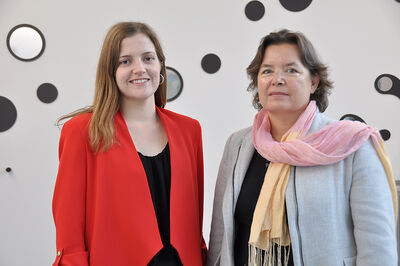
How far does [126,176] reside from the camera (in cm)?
152

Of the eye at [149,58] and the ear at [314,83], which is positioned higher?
the eye at [149,58]

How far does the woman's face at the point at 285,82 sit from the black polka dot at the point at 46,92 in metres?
2.00

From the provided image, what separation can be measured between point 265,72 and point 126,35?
58 centimetres

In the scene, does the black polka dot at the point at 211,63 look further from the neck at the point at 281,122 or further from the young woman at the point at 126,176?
the neck at the point at 281,122

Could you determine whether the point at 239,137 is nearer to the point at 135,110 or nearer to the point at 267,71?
the point at 267,71

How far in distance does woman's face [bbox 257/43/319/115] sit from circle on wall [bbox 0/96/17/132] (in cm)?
219

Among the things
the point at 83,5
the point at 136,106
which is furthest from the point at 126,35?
the point at 83,5

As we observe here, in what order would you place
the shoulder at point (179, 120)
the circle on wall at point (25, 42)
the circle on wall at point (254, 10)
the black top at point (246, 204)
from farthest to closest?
the circle on wall at point (254, 10)
the circle on wall at point (25, 42)
the shoulder at point (179, 120)
the black top at point (246, 204)

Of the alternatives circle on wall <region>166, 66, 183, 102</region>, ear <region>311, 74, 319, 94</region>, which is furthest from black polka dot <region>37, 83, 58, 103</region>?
ear <region>311, 74, 319, 94</region>

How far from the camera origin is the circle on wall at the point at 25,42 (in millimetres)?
2975

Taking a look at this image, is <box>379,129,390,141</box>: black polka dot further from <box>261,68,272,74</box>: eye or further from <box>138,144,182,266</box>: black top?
<box>138,144,182,266</box>: black top

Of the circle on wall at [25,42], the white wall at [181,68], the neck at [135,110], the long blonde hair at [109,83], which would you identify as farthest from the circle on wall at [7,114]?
the neck at [135,110]

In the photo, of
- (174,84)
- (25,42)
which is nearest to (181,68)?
(174,84)

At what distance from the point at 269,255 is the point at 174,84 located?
1939 mm
